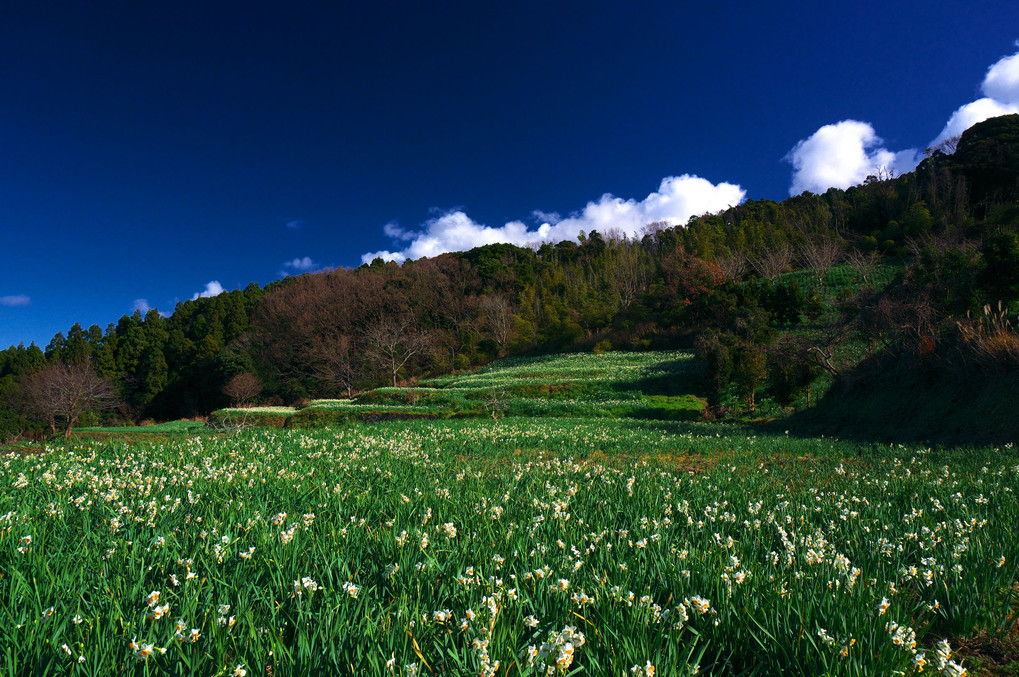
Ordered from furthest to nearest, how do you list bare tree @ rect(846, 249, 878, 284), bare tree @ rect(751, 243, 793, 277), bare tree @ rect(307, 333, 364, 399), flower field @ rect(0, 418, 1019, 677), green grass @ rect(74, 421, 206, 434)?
bare tree @ rect(751, 243, 793, 277), bare tree @ rect(307, 333, 364, 399), bare tree @ rect(846, 249, 878, 284), green grass @ rect(74, 421, 206, 434), flower field @ rect(0, 418, 1019, 677)

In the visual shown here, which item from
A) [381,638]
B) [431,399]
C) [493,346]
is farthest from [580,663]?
[493,346]

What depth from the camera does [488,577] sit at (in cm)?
276

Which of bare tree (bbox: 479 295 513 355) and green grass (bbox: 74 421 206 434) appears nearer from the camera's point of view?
green grass (bbox: 74 421 206 434)

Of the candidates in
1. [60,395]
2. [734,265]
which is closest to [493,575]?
[60,395]

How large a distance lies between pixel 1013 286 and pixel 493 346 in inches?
2105

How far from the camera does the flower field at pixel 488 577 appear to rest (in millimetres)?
1904

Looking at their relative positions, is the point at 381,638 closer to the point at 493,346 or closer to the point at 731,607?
the point at 731,607

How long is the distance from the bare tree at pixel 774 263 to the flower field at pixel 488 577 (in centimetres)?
6326

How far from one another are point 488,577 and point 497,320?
67.5 meters

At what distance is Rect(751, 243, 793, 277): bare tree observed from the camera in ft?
Answer: 199

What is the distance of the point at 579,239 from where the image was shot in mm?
115438

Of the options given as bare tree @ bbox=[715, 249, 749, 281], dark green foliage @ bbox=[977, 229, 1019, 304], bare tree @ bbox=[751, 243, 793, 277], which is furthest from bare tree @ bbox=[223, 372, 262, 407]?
bare tree @ bbox=[751, 243, 793, 277]

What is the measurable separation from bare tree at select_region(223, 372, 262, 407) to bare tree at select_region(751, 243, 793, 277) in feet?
212

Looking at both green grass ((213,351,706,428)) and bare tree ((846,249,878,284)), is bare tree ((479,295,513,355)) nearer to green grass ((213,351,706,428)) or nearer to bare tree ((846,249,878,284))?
green grass ((213,351,706,428))
